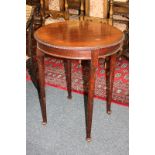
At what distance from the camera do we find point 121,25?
3.51 m

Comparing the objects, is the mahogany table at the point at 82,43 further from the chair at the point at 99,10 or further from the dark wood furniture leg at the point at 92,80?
the chair at the point at 99,10

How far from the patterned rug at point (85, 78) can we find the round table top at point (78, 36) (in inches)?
33.1

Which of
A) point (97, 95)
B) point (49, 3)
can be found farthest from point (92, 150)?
point (49, 3)

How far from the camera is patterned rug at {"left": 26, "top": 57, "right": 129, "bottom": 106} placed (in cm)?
291

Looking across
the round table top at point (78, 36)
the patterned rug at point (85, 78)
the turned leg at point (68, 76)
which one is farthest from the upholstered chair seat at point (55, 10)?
the round table top at point (78, 36)

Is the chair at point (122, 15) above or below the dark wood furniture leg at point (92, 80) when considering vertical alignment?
above

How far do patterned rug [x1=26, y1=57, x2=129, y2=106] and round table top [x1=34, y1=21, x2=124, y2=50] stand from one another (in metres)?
0.84

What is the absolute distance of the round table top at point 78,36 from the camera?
6.23ft

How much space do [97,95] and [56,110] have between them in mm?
509

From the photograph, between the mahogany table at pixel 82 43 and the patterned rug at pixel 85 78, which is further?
the patterned rug at pixel 85 78

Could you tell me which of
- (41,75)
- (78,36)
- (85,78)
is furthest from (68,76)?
(78,36)

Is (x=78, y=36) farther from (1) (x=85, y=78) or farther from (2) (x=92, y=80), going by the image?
(1) (x=85, y=78)

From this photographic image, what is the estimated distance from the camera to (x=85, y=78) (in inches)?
129
